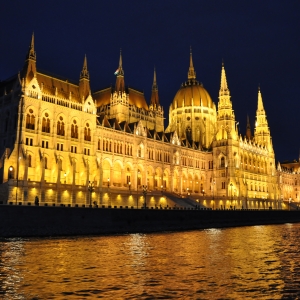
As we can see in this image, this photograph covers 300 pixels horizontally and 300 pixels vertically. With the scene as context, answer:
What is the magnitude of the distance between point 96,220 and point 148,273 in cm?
3642

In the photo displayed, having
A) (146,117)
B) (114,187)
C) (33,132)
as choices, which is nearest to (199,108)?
(146,117)

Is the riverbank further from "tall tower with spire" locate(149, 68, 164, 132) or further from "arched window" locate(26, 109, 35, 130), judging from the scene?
"tall tower with spire" locate(149, 68, 164, 132)

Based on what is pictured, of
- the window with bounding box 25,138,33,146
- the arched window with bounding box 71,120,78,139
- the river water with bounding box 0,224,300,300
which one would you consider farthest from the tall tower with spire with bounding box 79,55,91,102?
the river water with bounding box 0,224,300,300

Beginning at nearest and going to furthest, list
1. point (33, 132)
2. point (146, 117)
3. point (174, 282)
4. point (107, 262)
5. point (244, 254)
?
1. point (174, 282)
2. point (107, 262)
3. point (244, 254)
4. point (33, 132)
5. point (146, 117)

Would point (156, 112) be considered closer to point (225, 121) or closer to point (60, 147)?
point (225, 121)

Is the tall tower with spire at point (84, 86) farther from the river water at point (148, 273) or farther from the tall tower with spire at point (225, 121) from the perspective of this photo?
the river water at point (148, 273)

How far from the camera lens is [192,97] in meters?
141

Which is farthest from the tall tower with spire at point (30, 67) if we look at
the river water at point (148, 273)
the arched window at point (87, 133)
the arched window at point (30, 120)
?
the river water at point (148, 273)

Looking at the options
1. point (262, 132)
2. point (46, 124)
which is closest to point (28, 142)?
point (46, 124)

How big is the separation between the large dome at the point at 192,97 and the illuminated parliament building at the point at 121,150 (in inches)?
14.0

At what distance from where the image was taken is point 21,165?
2808 inches

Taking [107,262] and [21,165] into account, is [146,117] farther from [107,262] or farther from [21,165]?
[107,262]

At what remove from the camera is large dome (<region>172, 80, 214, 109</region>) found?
14075 cm

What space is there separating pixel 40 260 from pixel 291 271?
1723 centimetres
